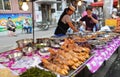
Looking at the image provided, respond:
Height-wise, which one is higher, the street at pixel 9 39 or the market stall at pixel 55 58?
the market stall at pixel 55 58

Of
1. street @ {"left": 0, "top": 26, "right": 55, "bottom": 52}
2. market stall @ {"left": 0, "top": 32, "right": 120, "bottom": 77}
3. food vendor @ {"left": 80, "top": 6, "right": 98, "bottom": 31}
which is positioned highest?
food vendor @ {"left": 80, "top": 6, "right": 98, "bottom": 31}

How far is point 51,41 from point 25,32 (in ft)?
43.3

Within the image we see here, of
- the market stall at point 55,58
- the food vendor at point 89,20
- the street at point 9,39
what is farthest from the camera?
the street at point 9,39

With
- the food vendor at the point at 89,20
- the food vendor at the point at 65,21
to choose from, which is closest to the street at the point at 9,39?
the food vendor at the point at 89,20

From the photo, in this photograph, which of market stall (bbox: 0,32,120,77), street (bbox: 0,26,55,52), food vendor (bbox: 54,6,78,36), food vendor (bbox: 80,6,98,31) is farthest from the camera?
street (bbox: 0,26,55,52)

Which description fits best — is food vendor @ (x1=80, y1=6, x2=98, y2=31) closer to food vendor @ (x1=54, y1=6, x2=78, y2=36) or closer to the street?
food vendor @ (x1=54, y1=6, x2=78, y2=36)

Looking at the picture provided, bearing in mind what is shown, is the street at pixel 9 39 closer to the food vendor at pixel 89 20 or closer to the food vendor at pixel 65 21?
the food vendor at pixel 89 20

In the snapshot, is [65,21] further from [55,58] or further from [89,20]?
[55,58]

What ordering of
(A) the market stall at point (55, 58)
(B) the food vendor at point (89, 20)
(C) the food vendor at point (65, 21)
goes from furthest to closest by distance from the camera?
(B) the food vendor at point (89, 20)
(C) the food vendor at point (65, 21)
(A) the market stall at point (55, 58)

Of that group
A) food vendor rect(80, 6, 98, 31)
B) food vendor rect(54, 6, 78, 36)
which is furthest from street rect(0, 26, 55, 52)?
food vendor rect(54, 6, 78, 36)

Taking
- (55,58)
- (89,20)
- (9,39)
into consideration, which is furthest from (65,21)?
(9,39)

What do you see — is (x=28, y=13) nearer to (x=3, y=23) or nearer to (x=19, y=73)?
(x=3, y=23)

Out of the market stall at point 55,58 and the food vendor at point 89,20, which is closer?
the market stall at point 55,58

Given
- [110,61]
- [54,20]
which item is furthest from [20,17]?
[110,61]
